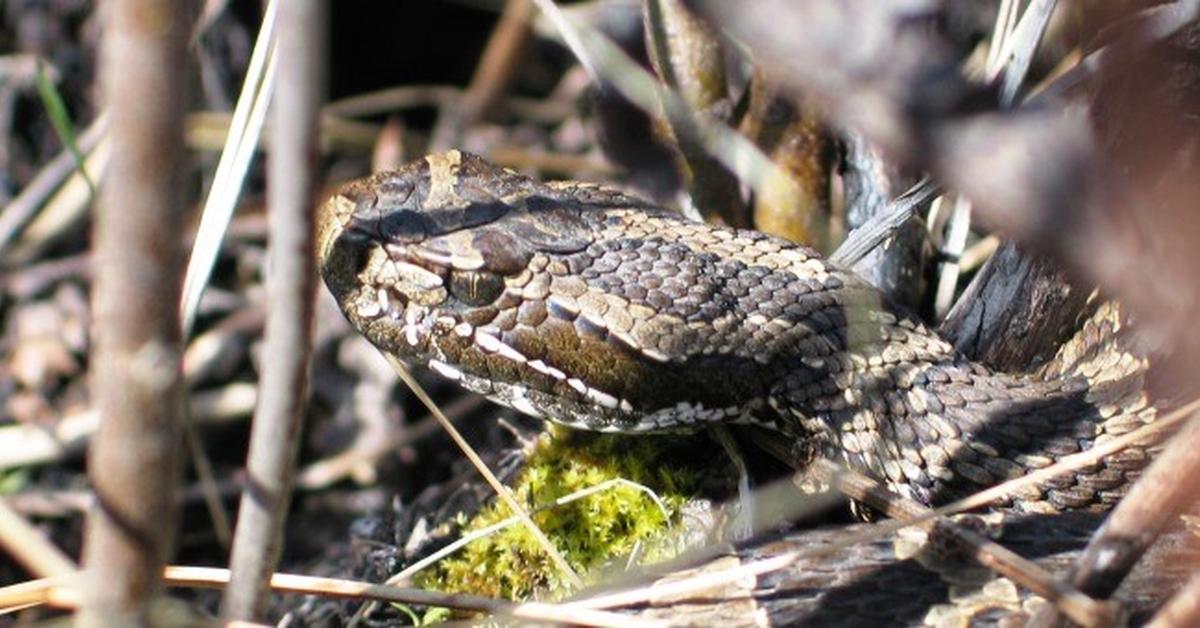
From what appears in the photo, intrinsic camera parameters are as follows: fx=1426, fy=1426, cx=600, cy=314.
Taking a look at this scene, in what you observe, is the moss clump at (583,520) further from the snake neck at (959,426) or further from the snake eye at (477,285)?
the snake eye at (477,285)

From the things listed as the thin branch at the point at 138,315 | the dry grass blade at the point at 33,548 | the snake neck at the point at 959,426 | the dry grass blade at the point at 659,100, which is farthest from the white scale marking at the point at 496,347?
the thin branch at the point at 138,315

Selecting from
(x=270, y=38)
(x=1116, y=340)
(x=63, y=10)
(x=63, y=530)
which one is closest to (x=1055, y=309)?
(x=1116, y=340)

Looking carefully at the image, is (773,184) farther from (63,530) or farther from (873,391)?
(63,530)

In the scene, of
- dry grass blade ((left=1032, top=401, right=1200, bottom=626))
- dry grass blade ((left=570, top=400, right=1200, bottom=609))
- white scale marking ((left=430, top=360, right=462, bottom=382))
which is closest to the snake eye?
white scale marking ((left=430, top=360, right=462, bottom=382))

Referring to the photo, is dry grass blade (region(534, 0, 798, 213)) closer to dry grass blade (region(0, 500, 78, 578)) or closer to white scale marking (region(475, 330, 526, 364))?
white scale marking (region(475, 330, 526, 364))

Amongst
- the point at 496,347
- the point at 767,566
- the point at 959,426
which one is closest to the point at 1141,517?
the point at 767,566

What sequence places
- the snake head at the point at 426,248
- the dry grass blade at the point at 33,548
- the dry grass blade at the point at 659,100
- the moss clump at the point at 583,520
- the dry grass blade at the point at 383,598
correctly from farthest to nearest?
the dry grass blade at the point at 659,100, the moss clump at the point at 583,520, the snake head at the point at 426,248, the dry grass blade at the point at 383,598, the dry grass blade at the point at 33,548

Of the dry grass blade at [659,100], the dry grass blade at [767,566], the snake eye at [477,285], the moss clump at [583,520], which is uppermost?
the dry grass blade at [659,100]
